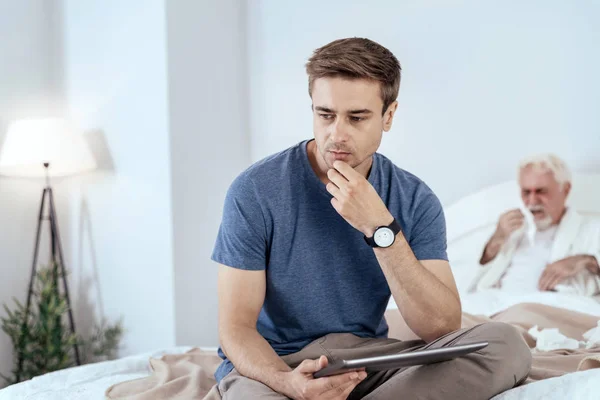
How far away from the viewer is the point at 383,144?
3680 mm

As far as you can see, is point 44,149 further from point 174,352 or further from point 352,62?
point 352,62

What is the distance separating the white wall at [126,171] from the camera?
341cm

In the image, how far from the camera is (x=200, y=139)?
3627 millimetres

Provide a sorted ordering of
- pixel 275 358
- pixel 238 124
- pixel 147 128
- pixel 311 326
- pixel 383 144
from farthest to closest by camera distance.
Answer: pixel 238 124 → pixel 383 144 → pixel 147 128 → pixel 311 326 → pixel 275 358

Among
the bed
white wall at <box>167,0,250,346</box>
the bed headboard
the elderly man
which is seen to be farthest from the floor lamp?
the elderly man

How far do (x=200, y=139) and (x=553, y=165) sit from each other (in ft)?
5.27

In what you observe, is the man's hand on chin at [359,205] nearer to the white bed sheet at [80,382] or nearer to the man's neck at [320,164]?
the man's neck at [320,164]

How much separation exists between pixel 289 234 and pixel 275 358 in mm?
279

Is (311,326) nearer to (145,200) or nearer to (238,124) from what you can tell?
(145,200)

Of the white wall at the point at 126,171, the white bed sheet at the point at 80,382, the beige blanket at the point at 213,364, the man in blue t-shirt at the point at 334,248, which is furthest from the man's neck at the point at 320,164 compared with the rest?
the white wall at the point at 126,171

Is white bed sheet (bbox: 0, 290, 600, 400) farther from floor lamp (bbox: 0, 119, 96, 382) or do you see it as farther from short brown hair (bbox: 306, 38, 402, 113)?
floor lamp (bbox: 0, 119, 96, 382)

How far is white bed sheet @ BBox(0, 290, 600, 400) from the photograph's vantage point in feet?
4.05

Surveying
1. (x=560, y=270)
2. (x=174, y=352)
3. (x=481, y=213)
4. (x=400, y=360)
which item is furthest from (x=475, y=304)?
(x=400, y=360)

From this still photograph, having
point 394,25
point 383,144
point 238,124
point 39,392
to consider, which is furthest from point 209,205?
point 39,392
